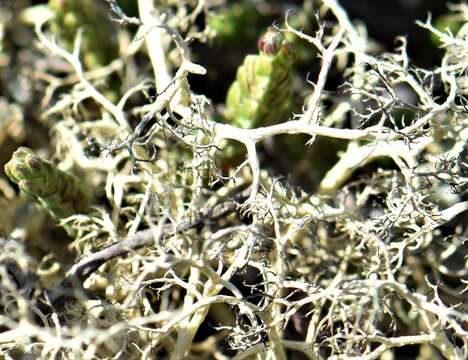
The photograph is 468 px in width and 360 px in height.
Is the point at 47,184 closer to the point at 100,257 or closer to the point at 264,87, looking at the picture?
the point at 100,257

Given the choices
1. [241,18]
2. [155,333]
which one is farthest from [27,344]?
[241,18]

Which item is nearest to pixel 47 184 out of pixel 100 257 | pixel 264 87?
pixel 100 257

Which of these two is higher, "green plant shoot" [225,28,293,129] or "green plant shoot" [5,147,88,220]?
"green plant shoot" [225,28,293,129]

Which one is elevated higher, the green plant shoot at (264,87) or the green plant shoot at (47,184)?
the green plant shoot at (264,87)

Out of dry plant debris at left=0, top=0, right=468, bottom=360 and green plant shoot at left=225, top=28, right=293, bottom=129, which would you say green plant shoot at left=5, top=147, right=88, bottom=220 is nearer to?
dry plant debris at left=0, top=0, right=468, bottom=360

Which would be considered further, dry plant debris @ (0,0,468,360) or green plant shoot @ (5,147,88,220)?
green plant shoot @ (5,147,88,220)

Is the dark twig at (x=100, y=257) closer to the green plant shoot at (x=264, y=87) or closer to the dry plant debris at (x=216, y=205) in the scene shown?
the dry plant debris at (x=216, y=205)

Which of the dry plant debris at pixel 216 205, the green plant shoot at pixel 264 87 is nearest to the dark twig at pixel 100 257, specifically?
the dry plant debris at pixel 216 205

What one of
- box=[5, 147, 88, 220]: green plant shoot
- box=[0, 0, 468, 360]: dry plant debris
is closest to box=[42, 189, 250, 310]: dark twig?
box=[0, 0, 468, 360]: dry plant debris
